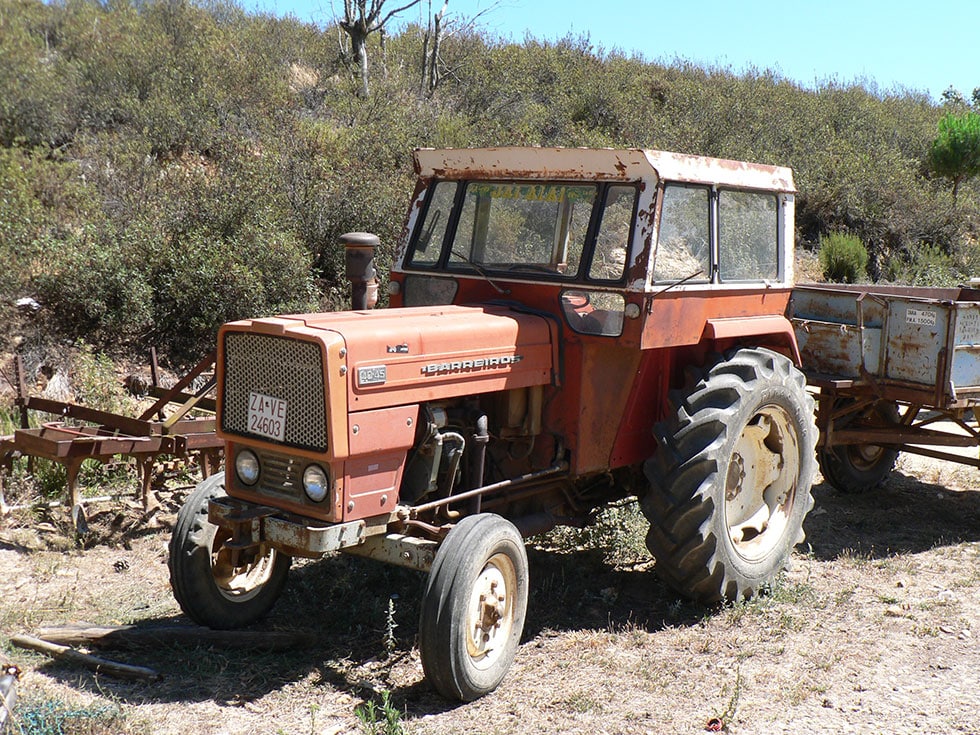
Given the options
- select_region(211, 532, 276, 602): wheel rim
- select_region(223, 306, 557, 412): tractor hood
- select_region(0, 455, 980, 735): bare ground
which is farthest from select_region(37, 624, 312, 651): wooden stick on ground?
select_region(223, 306, 557, 412): tractor hood

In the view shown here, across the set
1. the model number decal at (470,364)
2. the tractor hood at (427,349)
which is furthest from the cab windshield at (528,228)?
the model number decal at (470,364)

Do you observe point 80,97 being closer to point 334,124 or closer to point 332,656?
point 334,124

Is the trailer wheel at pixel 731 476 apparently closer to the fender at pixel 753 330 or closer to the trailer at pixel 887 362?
the fender at pixel 753 330

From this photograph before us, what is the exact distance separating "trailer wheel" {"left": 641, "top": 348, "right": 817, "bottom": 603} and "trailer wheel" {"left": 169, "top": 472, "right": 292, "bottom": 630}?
196 cm

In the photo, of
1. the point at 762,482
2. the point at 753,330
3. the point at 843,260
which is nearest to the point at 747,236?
the point at 753,330

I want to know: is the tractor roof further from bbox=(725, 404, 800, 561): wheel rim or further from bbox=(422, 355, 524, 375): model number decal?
bbox=(725, 404, 800, 561): wheel rim

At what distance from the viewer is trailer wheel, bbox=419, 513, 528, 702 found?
378 cm

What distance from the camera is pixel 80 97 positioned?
12.2 m

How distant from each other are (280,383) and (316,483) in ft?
1.47

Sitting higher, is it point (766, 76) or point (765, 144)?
point (766, 76)

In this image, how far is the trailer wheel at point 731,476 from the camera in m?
4.66

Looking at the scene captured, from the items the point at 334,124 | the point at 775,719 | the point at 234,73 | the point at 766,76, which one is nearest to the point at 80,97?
the point at 234,73

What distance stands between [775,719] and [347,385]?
88.3 inches

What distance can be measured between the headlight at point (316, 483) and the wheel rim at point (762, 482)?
2.38 m
